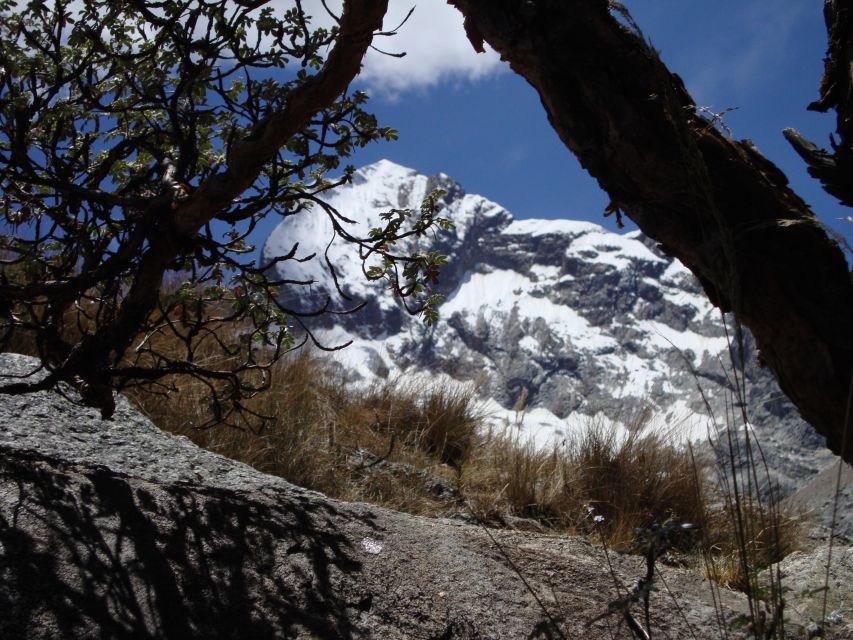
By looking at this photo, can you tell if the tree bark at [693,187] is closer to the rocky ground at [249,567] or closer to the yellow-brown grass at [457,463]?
the rocky ground at [249,567]

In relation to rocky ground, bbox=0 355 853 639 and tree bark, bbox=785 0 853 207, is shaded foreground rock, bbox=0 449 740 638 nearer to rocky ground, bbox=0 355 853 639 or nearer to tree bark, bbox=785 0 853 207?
rocky ground, bbox=0 355 853 639

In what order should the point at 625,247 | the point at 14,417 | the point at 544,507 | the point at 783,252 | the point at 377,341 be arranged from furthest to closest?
the point at 625,247
the point at 377,341
the point at 544,507
the point at 14,417
the point at 783,252

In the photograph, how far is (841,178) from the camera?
5.48ft

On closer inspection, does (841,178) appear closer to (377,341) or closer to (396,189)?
(377,341)

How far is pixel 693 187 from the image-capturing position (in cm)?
141

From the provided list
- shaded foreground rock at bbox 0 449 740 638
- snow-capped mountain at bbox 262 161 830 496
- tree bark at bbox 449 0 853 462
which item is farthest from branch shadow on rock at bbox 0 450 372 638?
snow-capped mountain at bbox 262 161 830 496

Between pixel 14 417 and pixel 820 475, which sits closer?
pixel 14 417

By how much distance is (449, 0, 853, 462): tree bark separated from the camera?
1.44 meters

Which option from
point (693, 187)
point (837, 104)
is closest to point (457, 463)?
point (837, 104)

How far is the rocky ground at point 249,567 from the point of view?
180cm

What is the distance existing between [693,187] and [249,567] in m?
1.55

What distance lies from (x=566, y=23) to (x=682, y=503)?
3863mm

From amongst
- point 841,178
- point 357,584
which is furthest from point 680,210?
point 357,584

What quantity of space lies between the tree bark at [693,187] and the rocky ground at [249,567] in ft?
2.12
